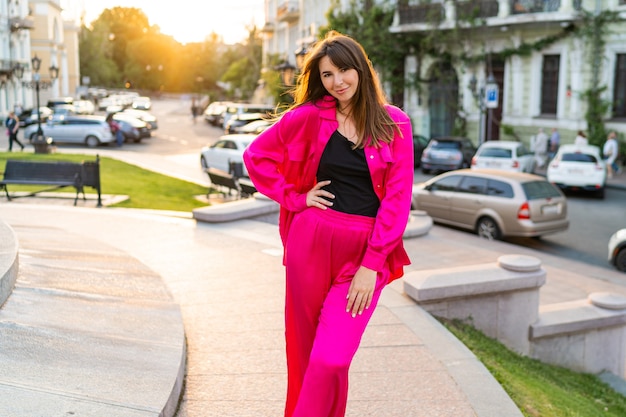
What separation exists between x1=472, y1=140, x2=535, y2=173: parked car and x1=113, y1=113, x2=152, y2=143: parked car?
21045 mm

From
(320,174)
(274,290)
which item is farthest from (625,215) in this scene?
(320,174)

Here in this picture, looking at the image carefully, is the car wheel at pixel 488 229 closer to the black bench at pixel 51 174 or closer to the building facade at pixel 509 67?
the black bench at pixel 51 174

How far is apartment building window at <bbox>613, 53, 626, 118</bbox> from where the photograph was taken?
29672mm

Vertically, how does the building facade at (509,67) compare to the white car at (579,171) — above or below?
above

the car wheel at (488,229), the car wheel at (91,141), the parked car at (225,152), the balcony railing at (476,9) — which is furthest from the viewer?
the car wheel at (91,141)

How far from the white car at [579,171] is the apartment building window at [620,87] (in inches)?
261

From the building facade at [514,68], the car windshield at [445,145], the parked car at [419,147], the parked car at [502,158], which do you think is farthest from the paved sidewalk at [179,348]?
the building facade at [514,68]

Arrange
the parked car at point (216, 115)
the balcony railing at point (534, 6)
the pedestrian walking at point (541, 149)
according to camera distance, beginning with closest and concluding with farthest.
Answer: the pedestrian walking at point (541, 149)
the balcony railing at point (534, 6)
the parked car at point (216, 115)

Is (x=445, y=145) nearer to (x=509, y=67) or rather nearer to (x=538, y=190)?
(x=509, y=67)

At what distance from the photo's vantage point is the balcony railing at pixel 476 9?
3303 cm

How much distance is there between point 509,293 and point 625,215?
13.5 metres

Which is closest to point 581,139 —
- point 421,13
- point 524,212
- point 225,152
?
point 421,13

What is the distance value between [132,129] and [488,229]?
28301mm

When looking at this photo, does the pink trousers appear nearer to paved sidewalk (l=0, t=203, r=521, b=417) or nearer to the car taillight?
paved sidewalk (l=0, t=203, r=521, b=417)
